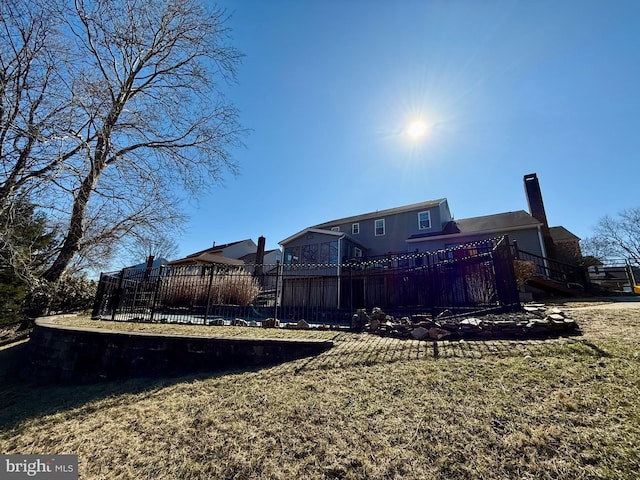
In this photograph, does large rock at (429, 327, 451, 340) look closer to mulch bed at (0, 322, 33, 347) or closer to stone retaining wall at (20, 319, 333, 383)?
stone retaining wall at (20, 319, 333, 383)

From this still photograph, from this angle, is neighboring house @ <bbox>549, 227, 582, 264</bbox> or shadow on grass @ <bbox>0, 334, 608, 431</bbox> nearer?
shadow on grass @ <bbox>0, 334, 608, 431</bbox>

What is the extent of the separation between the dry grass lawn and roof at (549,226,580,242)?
69.4 ft

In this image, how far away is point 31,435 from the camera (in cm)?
350

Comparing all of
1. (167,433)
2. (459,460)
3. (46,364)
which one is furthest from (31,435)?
(459,460)

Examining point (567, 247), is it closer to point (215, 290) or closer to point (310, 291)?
point (310, 291)

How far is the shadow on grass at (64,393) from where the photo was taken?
4.22m

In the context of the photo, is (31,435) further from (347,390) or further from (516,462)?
(516,462)

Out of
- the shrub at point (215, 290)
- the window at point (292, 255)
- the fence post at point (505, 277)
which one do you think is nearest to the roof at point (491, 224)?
the window at point (292, 255)

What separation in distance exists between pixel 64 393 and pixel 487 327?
7769 mm

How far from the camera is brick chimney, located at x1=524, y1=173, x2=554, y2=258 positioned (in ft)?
53.3

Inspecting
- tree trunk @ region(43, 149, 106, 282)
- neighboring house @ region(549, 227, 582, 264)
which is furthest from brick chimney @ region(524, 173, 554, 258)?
tree trunk @ region(43, 149, 106, 282)

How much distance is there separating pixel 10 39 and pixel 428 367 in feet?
30.6

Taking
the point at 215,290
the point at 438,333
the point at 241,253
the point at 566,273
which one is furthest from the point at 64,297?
the point at 241,253

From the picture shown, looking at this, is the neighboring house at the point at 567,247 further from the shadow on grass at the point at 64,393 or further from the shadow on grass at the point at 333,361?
the shadow on grass at the point at 64,393
